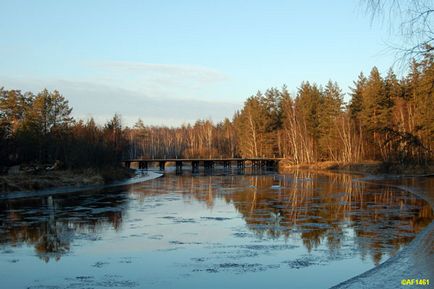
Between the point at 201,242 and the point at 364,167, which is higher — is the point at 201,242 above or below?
below

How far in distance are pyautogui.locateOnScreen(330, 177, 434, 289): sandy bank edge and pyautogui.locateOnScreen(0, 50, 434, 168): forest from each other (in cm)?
235

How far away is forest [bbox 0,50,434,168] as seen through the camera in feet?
75.9

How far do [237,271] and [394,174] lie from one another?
4972cm

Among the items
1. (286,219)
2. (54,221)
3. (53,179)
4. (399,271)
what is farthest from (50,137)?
(399,271)

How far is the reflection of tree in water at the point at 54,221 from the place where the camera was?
1557cm

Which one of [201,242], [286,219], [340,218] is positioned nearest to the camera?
[201,242]

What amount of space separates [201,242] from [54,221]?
8198 millimetres

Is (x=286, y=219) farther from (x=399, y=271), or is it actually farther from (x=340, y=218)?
(x=399, y=271)

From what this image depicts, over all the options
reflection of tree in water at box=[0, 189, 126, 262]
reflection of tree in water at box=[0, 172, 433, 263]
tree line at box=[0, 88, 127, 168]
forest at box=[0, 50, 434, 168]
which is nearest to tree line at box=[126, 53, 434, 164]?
forest at box=[0, 50, 434, 168]

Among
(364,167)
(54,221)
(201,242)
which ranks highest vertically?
(364,167)

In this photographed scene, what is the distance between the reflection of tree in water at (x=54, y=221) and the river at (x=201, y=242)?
4cm

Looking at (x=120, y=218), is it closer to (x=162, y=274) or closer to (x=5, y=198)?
(x=162, y=274)

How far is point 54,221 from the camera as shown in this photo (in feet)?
66.9

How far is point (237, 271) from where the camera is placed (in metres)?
11.4
